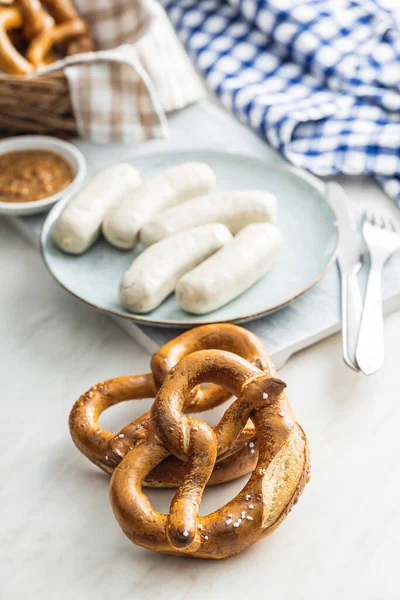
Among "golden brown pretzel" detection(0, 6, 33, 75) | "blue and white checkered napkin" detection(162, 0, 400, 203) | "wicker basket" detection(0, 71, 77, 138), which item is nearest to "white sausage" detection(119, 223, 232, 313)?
"blue and white checkered napkin" detection(162, 0, 400, 203)

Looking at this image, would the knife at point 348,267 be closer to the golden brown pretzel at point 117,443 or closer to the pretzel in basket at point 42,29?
the golden brown pretzel at point 117,443

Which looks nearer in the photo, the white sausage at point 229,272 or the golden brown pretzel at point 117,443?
the golden brown pretzel at point 117,443

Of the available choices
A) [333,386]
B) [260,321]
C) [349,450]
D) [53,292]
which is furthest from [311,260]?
[53,292]

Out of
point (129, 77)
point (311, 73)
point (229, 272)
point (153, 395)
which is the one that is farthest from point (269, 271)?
point (311, 73)

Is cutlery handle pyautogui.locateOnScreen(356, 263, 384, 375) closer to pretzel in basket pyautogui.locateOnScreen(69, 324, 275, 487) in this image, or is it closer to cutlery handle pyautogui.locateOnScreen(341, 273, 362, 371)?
cutlery handle pyautogui.locateOnScreen(341, 273, 362, 371)

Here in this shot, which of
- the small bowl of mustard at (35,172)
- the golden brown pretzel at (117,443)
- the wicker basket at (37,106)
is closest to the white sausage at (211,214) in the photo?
the small bowl of mustard at (35,172)

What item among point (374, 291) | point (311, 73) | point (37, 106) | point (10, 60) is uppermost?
point (10, 60)

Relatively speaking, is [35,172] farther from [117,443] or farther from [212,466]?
[212,466]
